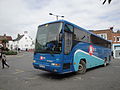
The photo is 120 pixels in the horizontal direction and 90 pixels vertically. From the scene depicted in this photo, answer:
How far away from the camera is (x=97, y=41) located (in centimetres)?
1102

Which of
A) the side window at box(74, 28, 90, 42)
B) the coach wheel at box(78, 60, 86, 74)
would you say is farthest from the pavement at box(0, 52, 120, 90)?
the side window at box(74, 28, 90, 42)

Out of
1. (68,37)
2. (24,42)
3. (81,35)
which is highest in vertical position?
(24,42)

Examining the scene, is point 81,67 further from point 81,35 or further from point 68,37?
point 68,37

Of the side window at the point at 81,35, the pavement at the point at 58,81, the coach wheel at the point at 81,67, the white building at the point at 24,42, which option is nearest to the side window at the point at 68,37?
the side window at the point at 81,35

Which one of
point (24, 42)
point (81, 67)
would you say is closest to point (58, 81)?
point (81, 67)

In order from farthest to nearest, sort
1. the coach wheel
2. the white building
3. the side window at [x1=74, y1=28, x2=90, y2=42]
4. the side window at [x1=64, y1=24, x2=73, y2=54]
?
1. the white building
2. the coach wheel
3. the side window at [x1=74, y1=28, x2=90, y2=42]
4. the side window at [x1=64, y1=24, x2=73, y2=54]

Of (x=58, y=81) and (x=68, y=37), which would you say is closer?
(x=58, y=81)

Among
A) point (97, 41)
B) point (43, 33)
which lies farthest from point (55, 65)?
point (97, 41)

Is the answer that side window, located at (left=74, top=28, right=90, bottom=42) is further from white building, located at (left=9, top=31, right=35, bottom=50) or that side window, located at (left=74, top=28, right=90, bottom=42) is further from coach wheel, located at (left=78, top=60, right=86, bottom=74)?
white building, located at (left=9, top=31, right=35, bottom=50)

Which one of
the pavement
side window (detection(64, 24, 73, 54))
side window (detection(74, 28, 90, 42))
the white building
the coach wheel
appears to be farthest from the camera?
the white building

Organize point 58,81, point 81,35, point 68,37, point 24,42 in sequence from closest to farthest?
point 58,81
point 68,37
point 81,35
point 24,42

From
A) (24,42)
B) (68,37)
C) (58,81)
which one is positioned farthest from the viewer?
(24,42)

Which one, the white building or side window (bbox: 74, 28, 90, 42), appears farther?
the white building

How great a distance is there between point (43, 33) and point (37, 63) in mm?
2027
